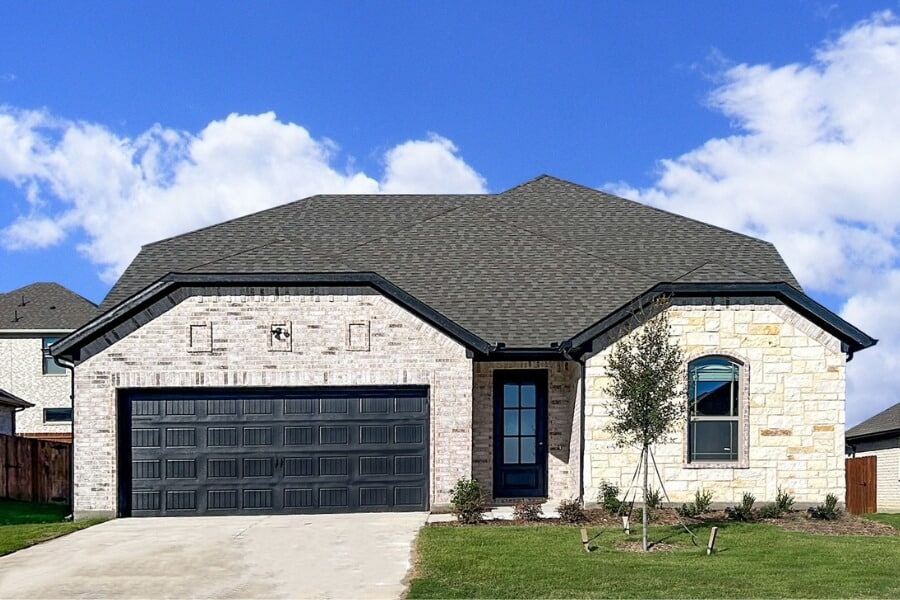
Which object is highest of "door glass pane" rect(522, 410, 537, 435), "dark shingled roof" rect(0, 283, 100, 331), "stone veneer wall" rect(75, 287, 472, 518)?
"dark shingled roof" rect(0, 283, 100, 331)

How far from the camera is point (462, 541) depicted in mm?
13852

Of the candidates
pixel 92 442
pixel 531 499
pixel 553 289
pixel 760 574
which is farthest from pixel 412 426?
pixel 760 574

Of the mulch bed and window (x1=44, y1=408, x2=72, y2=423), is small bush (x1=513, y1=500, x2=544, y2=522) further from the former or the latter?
window (x1=44, y1=408, x2=72, y2=423)

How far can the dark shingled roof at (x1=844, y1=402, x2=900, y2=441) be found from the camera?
2992cm

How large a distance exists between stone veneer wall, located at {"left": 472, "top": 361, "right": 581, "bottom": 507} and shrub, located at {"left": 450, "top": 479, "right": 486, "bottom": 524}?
1333 mm

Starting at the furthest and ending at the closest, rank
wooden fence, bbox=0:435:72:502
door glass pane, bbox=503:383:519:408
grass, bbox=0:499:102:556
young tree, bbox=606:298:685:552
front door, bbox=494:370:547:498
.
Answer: wooden fence, bbox=0:435:72:502 < door glass pane, bbox=503:383:519:408 < front door, bbox=494:370:547:498 < grass, bbox=0:499:102:556 < young tree, bbox=606:298:685:552

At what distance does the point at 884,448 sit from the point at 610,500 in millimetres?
18103

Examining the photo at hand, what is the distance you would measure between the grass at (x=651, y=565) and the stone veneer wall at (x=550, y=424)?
119 inches

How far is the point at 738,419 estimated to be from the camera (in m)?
17.5

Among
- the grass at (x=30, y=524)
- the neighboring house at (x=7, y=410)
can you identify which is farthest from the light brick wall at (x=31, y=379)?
the grass at (x=30, y=524)

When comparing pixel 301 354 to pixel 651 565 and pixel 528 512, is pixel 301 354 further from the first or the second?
pixel 651 565

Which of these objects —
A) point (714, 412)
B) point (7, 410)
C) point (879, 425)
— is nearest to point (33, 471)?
point (7, 410)

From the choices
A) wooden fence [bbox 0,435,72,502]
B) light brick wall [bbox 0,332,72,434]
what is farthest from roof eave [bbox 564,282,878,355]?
light brick wall [bbox 0,332,72,434]

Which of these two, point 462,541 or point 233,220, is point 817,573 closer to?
point 462,541
